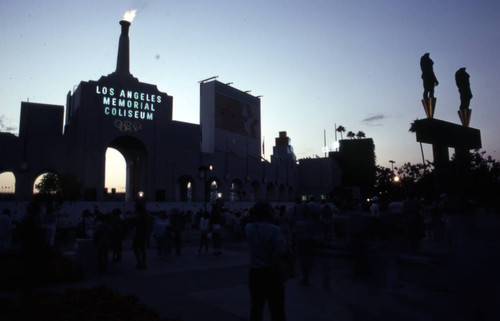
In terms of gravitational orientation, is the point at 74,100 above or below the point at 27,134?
above

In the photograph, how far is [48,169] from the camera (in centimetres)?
3575

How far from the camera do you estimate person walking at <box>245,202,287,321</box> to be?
394 centimetres

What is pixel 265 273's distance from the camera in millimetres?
4023

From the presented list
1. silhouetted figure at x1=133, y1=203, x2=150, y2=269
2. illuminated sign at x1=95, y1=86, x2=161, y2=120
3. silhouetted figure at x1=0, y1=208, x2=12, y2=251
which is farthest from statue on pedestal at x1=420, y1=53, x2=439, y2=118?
illuminated sign at x1=95, y1=86, x2=161, y2=120

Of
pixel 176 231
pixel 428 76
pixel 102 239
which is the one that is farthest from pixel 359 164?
pixel 102 239

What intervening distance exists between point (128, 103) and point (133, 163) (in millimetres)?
8649

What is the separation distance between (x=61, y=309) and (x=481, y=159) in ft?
181

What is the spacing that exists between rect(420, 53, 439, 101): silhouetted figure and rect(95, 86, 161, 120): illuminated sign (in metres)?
31.1

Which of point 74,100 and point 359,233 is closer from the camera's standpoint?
point 359,233

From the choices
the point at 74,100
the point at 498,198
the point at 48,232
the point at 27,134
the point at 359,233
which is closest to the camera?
the point at 498,198

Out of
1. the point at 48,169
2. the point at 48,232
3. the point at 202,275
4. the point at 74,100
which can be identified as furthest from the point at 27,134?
the point at 202,275

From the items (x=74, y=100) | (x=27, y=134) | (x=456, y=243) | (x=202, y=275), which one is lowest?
(x=202, y=275)

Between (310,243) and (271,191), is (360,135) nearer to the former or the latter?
(271,191)

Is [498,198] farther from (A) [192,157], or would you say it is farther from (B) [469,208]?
(A) [192,157]
